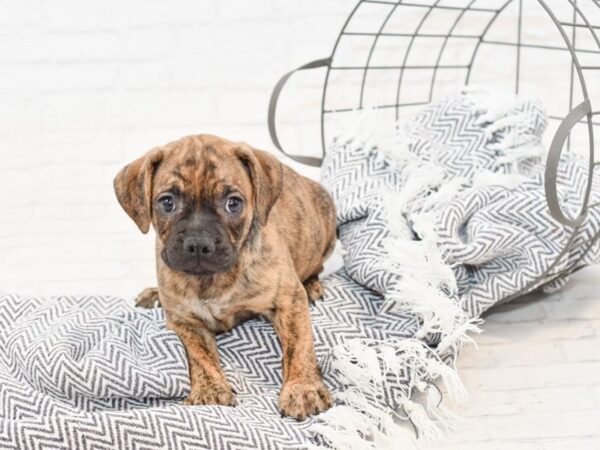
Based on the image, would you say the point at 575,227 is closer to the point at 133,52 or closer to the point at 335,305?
the point at 335,305

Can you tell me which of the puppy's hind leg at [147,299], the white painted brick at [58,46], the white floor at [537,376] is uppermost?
the white painted brick at [58,46]

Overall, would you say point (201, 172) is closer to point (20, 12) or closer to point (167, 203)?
point (167, 203)

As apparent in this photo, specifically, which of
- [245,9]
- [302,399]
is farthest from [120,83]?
[302,399]

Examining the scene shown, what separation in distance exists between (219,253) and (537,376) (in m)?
1.45

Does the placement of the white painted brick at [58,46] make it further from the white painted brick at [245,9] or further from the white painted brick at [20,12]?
the white painted brick at [245,9]

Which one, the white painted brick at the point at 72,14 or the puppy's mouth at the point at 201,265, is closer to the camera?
the puppy's mouth at the point at 201,265

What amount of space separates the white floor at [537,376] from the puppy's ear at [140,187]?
129cm

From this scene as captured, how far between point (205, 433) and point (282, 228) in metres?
1.05

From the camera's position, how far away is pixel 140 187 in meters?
3.61

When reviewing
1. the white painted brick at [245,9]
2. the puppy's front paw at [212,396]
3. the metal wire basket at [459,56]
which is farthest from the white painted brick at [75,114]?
the puppy's front paw at [212,396]

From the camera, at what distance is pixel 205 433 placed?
127 inches

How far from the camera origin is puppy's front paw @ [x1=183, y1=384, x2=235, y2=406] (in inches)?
→ 140

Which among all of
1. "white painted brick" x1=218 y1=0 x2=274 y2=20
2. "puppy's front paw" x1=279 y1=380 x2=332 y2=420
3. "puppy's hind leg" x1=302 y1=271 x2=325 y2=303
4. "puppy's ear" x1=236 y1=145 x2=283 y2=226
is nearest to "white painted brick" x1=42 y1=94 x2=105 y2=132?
"white painted brick" x1=218 y1=0 x2=274 y2=20

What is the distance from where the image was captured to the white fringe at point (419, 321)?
356 centimetres
